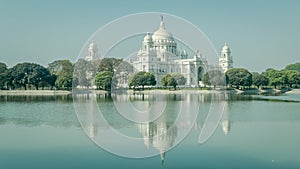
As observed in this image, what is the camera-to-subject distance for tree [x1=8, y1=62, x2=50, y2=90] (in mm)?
51031

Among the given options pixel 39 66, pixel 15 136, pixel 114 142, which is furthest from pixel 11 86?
pixel 114 142

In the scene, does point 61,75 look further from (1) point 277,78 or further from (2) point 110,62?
(1) point 277,78

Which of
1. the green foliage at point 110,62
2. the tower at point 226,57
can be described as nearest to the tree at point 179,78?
the green foliage at point 110,62

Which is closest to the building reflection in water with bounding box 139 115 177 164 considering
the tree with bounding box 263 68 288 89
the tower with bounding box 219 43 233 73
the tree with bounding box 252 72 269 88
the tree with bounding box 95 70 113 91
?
the tree with bounding box 95 70 113 91

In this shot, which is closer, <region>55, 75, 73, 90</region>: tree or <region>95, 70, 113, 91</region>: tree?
<region>95, 70, 113, 91</region>: tree

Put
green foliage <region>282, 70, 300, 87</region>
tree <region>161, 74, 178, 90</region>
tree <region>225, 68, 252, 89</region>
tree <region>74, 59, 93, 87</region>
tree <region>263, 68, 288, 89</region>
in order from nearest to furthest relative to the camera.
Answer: tree <region>74, 59, 93, 87</region> < tree <region>161, 74, 178, 90</region> < tree <region>225, 68, 252, 89</region> < tree <region>263, 68, 288, 89</region> < green foliage <region>282, 70, 300, 87</region>

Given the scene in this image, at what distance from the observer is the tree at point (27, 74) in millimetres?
51031

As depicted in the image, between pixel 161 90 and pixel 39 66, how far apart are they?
53.5ft

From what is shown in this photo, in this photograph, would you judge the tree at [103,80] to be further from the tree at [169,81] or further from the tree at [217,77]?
the tree at [217,77]

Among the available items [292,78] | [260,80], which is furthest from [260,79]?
[292,78]

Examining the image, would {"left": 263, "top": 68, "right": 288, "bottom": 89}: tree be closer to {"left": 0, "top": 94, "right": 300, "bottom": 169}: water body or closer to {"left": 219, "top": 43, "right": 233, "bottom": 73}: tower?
{"left": 219, "top": 43, "right": 233, "bottom": 73}: tower

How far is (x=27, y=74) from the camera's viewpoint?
51.7m

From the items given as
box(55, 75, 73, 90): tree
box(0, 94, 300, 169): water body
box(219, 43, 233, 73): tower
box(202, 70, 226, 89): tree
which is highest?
box(219, 43, 233, 73): tower

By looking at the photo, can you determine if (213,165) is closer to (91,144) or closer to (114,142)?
(114,142)
